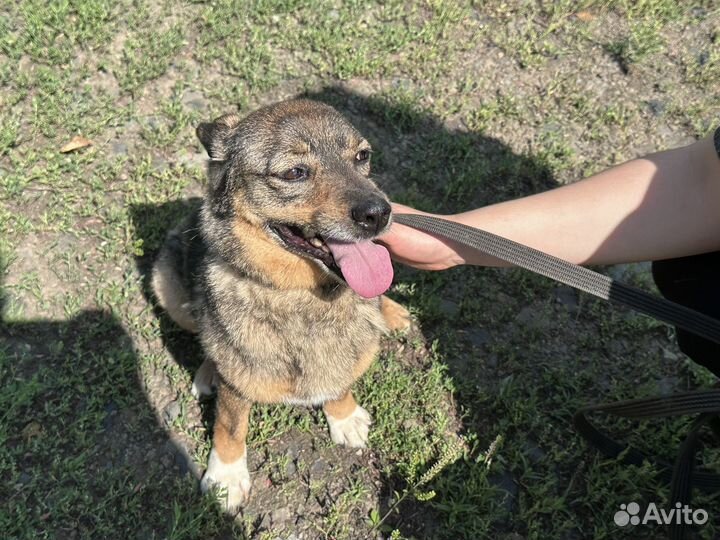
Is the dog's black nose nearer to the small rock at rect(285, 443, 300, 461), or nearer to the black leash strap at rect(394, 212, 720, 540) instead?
the black leash strap at rect(394, 212, 720, 540)

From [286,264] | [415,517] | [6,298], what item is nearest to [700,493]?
[415,517]

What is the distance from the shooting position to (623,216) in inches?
116

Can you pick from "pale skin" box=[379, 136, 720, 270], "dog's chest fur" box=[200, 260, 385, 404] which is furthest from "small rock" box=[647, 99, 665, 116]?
"dog's chest fur" box=[200, 260, 385, 404]

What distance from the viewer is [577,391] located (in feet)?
12.8

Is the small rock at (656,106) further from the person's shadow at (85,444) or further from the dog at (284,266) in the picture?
the person's shadow at (85,444)

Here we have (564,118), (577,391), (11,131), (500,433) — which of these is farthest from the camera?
(564,118)

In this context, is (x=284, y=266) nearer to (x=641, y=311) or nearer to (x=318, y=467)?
(x=318, y=467)

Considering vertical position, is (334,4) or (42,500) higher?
(334,4)

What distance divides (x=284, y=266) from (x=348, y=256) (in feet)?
1.06

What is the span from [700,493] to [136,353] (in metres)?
3.69

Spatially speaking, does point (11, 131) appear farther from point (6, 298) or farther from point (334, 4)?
point (334, 4)

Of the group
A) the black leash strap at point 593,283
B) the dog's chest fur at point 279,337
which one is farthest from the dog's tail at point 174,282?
the black leash strap at point 593,283

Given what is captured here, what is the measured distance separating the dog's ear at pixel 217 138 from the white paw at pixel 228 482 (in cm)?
174

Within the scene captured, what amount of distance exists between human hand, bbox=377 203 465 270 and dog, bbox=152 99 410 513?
23 cm
